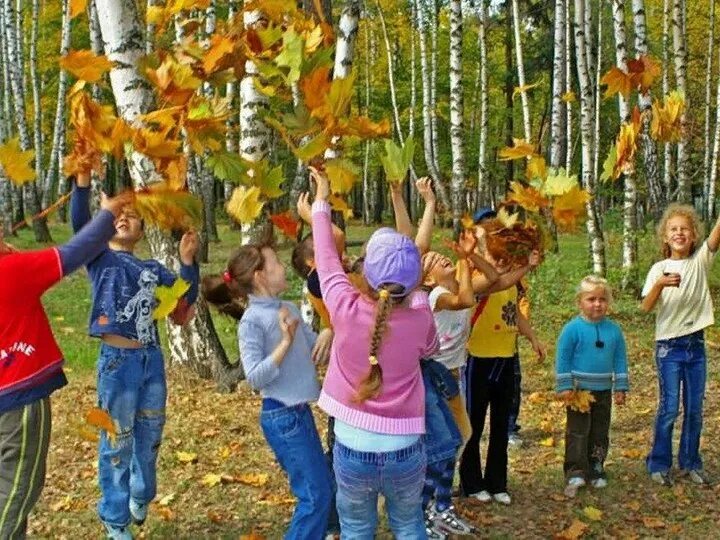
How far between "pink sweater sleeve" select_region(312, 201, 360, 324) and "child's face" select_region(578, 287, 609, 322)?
7.09 ft

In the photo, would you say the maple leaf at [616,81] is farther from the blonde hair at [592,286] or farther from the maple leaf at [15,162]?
the maple leaf at [15,162]

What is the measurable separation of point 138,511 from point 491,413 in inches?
75.0

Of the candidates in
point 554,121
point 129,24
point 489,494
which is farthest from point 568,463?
point 554,121

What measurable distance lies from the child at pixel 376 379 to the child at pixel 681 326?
7.81 ft

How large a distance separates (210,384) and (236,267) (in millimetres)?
3611

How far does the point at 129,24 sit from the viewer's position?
5633 millimetres

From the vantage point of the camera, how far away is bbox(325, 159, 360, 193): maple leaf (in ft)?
13.0

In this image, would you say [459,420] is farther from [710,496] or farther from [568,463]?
[710,496]

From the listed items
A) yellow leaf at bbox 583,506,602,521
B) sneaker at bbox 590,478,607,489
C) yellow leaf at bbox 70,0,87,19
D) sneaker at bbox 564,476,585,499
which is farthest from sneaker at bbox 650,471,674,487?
yellow leaf at bbox 70,0,87,19

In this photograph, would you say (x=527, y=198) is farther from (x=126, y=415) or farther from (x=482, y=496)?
(x=126, y=415)

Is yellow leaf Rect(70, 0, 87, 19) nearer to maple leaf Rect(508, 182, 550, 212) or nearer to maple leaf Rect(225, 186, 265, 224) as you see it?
maple leaf Rect(225, 186, 265, 224)

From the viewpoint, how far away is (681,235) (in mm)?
4980

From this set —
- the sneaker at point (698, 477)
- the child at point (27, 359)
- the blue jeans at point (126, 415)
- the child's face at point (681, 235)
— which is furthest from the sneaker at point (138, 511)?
the child's face at point (681, 235)

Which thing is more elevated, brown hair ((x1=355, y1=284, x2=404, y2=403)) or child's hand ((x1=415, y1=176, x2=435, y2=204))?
child's hand ((x1=415, y1=176, x2=435, y2=204))
